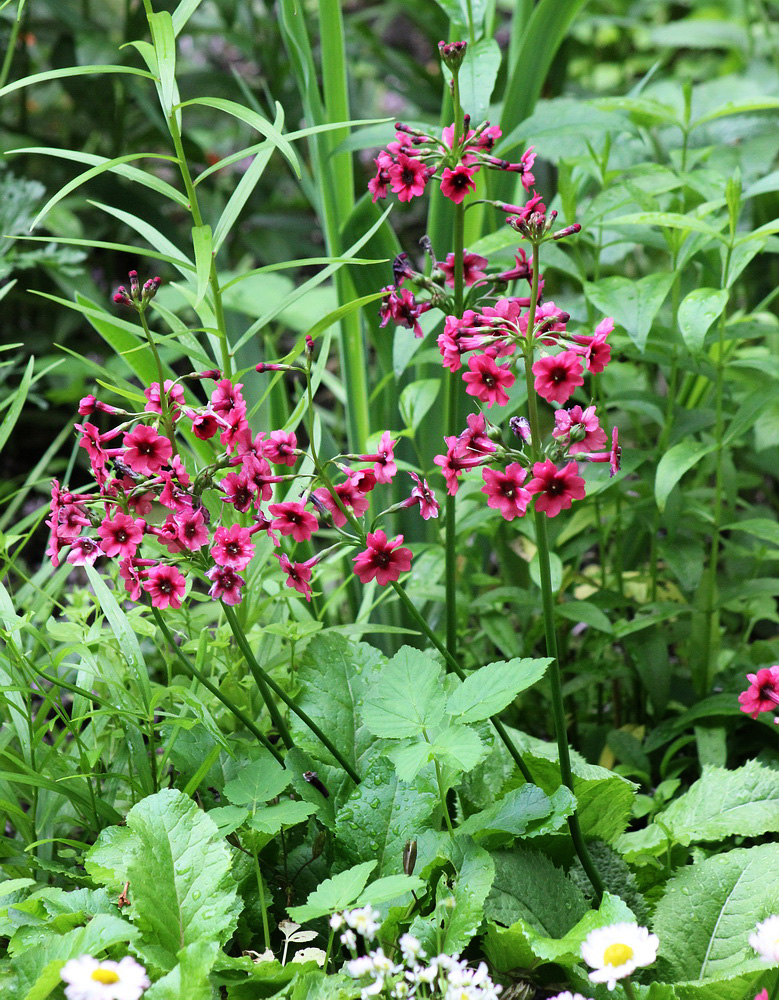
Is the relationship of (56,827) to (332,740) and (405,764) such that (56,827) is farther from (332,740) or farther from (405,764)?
(405,764)

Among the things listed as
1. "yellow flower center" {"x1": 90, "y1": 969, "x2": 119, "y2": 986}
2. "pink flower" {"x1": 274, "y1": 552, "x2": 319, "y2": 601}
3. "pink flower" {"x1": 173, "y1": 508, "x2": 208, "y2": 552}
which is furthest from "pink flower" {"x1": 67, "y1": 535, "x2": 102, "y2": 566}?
"yellow flower center" {"x1": 90, "y1": 969, "x2": 119, "y2": 986}

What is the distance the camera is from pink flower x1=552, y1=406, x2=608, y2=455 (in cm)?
101

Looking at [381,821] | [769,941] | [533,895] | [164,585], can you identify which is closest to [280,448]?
[164,585]

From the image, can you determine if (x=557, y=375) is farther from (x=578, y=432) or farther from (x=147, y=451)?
(x=147, y=451)

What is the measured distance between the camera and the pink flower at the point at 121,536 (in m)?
1.07

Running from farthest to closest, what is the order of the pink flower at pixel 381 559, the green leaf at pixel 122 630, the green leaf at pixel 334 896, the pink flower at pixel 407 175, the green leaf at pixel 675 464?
the green leaf at pixel 675 464, the green leaf at pixel 122 630, the pink flower at pixel 407 175, the pink flower at pixel 381 559, the green leaf at pixel 334 896

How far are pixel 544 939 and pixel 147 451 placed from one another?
2.25 ft

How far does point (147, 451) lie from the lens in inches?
42.6

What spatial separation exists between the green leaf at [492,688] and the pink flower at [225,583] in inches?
10.5

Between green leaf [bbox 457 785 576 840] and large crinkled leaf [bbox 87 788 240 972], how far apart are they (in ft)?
0.95

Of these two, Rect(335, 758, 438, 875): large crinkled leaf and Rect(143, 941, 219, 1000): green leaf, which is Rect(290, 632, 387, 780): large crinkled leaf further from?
Rect(143, 941, 219, 1000): green leaf

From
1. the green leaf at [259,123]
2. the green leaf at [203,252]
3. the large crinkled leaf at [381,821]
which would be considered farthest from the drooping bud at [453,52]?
the large crinkled leaf at [381,821]

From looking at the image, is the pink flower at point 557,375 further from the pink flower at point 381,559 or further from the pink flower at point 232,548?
the pink flower at point 232,548

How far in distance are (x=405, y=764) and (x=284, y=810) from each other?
8.6 inches
